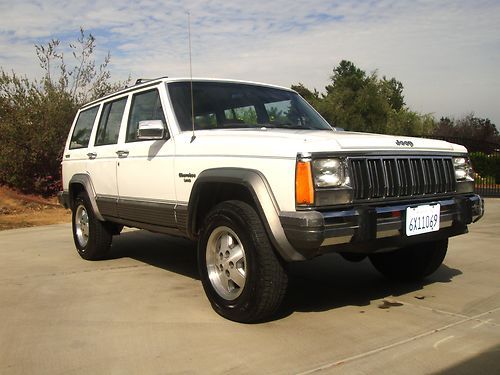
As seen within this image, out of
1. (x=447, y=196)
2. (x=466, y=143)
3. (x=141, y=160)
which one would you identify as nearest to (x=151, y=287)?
(x=141, y=160)

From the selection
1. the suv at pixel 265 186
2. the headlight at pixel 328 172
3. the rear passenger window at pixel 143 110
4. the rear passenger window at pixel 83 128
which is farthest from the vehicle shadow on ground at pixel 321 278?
the rear passenger window at pixel 143 110

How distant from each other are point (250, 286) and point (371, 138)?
55.6 inches

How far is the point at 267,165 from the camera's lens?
362cm

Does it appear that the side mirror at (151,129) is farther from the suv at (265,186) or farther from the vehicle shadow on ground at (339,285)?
the vehicle shadow on ground at (339,285)

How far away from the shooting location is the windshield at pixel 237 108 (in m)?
4.80

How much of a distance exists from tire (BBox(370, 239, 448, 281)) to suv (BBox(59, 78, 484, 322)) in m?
0.01

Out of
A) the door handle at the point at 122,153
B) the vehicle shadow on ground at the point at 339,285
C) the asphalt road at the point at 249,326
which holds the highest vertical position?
the door handle at the point at 122,153

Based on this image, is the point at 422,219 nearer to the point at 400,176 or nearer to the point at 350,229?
the point at 400,176

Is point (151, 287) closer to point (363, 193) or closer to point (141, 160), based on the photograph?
point (141, 160)

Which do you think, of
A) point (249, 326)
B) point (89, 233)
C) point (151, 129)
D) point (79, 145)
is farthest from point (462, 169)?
point (79, 145)

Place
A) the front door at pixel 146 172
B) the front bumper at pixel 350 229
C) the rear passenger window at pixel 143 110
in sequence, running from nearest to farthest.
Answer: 1. the front bumper at pixel 350 229
2. the front door at pixel 146 172
3. the rear passenger window at pixel 143 110

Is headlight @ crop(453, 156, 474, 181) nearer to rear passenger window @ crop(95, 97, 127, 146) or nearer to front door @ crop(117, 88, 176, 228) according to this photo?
front door @ crop(117, 88, 176, 228)

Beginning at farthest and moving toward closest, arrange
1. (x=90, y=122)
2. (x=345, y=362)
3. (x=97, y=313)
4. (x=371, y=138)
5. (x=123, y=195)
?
1. (x=90, y=122)
2. (x=123, y=195)
3. (x=97, y=313)
4. (x=371, y=138)
5. (x=345, y=362)

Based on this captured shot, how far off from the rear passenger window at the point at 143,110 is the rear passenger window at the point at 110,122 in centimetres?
27
